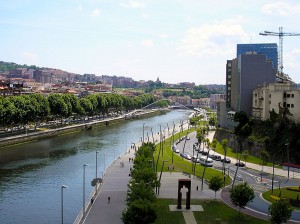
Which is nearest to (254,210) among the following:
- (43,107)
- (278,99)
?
(278,99)

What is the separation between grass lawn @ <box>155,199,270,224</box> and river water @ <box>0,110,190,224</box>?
7.84 metres

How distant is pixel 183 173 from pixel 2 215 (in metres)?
23.3

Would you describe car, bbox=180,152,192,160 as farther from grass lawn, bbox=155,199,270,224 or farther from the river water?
grass lawn, bbox=155,199,270,224

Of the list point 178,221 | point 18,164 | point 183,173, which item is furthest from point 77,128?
point 178,221

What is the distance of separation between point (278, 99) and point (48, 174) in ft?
122

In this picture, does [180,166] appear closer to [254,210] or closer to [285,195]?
[285,195]

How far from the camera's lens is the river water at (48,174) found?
37438 mm

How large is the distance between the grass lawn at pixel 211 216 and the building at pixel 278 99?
1239 inches

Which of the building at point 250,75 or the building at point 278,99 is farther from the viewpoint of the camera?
the building at point 250,75

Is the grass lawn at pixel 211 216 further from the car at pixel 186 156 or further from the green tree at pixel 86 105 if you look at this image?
the green tree at pixel 86 105

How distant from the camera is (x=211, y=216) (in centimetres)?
3450

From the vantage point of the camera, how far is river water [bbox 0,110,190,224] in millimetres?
37438

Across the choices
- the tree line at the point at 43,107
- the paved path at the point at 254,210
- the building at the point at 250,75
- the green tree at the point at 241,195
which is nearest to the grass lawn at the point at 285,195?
the paved path at the point at 254,210

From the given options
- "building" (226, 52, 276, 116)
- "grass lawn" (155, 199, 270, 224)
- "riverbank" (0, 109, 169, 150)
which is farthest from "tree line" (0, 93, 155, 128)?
"grass lawn" (155, 199, 270, 224)
